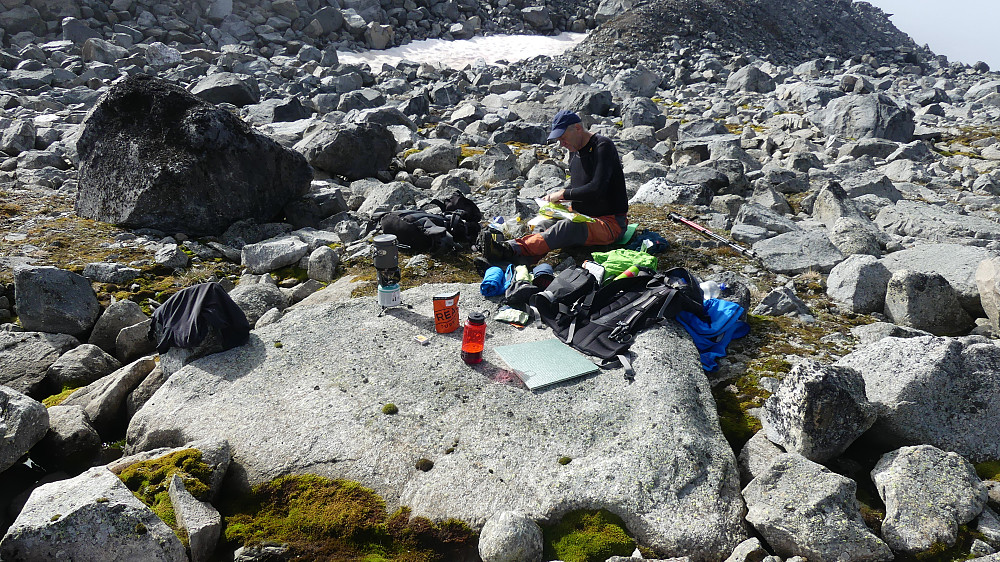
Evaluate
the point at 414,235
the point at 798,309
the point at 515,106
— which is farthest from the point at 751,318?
the point at 515,106

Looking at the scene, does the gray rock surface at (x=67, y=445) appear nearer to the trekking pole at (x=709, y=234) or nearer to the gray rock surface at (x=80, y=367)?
the gray rock surface at (x=80, y=367)

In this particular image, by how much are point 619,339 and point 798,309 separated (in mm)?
2631

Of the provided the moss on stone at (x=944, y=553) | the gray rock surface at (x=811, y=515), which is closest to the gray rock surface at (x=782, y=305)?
the gray rock surface at (x=811, y=515)

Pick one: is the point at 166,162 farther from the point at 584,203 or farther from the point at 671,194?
the point at 671,194

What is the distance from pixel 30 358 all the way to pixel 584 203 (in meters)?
7.15

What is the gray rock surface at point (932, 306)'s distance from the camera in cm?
633

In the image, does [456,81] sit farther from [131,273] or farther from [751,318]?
[751,318]

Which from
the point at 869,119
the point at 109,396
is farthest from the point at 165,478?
the point at 869,119

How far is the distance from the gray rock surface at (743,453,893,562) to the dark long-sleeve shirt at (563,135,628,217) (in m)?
4.95

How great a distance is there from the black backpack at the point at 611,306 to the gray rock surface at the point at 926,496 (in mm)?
2281

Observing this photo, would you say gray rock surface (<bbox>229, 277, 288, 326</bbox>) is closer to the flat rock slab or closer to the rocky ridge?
the rocky ridge

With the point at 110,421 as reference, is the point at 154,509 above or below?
above

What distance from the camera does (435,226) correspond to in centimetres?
855

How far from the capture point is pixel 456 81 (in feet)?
89.4
